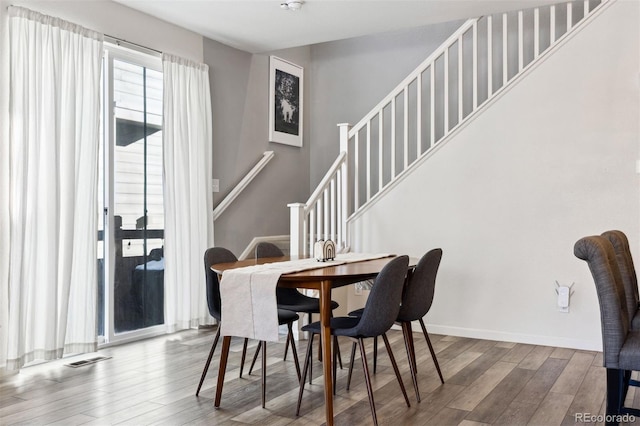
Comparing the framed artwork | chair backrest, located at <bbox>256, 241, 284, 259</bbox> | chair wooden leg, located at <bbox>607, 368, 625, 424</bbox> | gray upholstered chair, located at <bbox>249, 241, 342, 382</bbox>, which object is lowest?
chair wooden leg, located at <bbox>607, 368, 625, 424</bbox>

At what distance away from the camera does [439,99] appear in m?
5.93

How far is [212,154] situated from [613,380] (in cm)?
389

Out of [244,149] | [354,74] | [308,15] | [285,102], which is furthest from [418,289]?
[354,74]

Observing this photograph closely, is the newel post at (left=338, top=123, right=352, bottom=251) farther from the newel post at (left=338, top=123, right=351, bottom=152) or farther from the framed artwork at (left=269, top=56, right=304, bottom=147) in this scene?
the framed artwork at (left=269, top=56, right=304, bottom=147)

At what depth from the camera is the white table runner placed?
107 inches

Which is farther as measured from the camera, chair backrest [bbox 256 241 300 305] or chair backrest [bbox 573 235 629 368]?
chair backrest [bbox 256 241 300 305]

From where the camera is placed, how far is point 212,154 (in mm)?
Answer: 5164

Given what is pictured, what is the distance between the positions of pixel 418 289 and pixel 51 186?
250cm

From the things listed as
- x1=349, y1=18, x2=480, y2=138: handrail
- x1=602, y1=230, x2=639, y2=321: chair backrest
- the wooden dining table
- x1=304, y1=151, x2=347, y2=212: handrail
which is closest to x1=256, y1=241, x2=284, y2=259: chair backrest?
x1=304, y1=151, x2=347, y2=212: handrail

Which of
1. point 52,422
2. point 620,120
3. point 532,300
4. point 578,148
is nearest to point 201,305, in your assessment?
point 52,422

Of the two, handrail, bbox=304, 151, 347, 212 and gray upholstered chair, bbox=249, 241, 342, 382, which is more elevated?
handrail, bbox=304, 151, 347, 212

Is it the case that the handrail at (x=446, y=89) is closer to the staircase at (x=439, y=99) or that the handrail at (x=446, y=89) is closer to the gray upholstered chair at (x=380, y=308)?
the staircase at (x=439, y=99)

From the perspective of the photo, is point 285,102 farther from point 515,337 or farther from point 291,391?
point 291,391

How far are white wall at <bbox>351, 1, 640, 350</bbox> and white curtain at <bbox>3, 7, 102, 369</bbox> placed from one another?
270 centimetres
